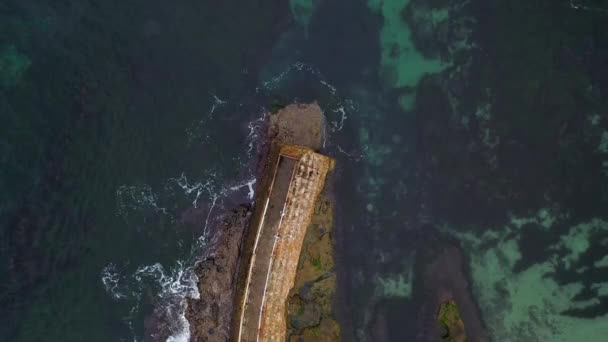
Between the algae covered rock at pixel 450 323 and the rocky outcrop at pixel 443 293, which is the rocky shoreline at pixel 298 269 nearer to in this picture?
the rocky outcrop at pixel 443 293

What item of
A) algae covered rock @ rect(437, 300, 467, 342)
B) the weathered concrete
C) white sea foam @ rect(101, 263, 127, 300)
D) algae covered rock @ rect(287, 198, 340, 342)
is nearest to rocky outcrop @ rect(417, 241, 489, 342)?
algae covered rock @ rect(437, 300, 467, 342)

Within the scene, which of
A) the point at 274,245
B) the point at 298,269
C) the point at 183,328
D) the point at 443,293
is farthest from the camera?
the point at 183,328

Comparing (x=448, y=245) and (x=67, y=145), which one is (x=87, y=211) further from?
(x=448, y=245)

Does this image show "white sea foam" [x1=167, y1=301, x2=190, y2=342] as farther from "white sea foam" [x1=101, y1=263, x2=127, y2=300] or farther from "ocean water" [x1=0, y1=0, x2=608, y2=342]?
"white sea foam" [x1=101, y1=263, x2=127, y2=300]

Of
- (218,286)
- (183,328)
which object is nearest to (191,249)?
(218,286)

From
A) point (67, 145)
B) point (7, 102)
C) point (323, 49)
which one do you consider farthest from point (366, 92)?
point (7, 102)

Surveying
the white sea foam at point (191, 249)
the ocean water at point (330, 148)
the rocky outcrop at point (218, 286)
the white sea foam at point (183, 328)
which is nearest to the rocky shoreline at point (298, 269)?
the rocky outcrop at point (218, 286)

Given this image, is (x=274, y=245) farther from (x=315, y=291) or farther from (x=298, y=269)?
(x=315, y=291)
